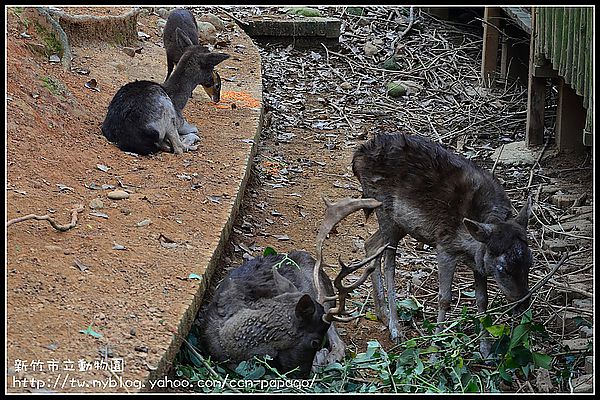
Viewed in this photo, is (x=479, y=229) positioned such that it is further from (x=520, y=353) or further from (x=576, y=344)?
(x=576, y=344)

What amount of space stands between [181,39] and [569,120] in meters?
4.53

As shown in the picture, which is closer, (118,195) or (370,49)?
(118,195)

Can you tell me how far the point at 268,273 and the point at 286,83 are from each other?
735cm

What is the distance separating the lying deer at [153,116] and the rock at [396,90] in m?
3.75

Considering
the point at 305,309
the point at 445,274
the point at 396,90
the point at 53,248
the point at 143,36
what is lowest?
the point at 396,90

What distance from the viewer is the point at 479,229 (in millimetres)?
6715

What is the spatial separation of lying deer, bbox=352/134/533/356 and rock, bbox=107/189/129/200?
1951 mm

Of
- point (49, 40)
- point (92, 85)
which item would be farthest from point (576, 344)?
point (49, 40)

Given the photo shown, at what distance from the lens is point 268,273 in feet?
23.2

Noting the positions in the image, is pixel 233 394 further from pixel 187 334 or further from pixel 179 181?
pixel 179 181

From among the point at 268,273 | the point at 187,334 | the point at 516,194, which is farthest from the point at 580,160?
the point at 187,334

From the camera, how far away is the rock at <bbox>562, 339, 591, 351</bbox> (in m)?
6.94

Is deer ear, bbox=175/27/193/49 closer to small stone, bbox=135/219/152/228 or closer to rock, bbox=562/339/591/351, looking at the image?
small stone, bbox=135/219/152/228

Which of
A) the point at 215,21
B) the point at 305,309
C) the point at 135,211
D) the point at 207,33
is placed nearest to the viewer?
the point at 305,309
